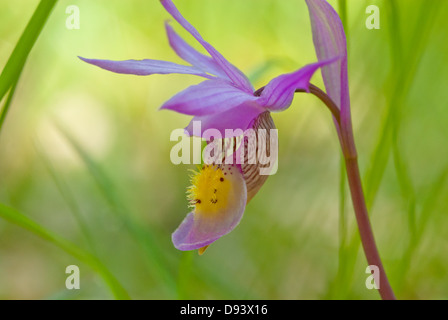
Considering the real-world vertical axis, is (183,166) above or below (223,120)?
above

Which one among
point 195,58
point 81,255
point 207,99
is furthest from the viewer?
point 81,255

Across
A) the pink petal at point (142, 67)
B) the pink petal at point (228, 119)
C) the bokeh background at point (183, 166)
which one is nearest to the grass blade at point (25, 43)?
the pink petal at point (142, 67)

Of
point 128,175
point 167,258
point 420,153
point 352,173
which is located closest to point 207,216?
point 352,173

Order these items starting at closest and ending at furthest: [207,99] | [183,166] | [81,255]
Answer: [207,99] → [81,255] → [183,166]

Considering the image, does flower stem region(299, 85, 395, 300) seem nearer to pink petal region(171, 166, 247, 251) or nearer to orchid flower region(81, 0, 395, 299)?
orchid flower region(81, 0, 395, 299)

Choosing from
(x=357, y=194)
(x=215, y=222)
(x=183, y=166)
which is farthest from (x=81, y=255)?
(x=183, y=166)

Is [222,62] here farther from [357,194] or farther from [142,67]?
[357,194]

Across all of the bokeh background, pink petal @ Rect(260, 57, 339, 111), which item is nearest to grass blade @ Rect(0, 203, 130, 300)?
the bokeh background

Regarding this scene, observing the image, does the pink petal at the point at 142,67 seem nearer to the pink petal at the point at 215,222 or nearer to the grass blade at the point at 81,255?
the pink petal at the point at 215,222
